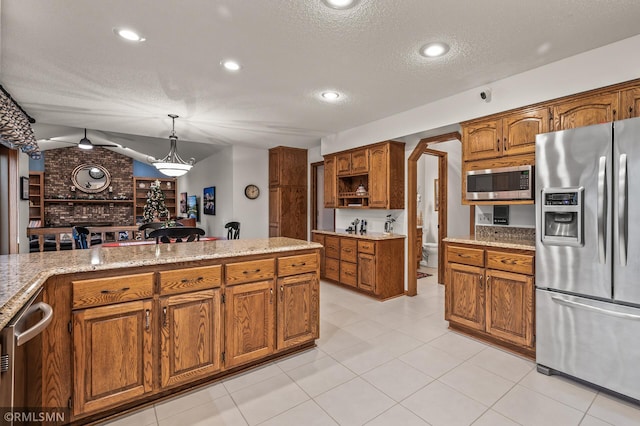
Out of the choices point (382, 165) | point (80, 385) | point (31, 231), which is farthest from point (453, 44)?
point (31, 231)

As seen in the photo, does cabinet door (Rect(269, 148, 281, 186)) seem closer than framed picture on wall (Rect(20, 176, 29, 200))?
No

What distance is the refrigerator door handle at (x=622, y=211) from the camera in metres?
2.00

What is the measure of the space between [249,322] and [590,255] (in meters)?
2.51

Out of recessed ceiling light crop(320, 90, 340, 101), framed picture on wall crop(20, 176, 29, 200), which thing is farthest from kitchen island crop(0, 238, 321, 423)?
framed picture on wall crop(20, 176, 29, 200)

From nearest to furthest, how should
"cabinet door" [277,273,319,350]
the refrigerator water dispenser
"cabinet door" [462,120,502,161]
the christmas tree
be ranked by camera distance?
the refrigerator water dispenser, "cabinet door" [277,273,319,350], "cabinet door" [462,120,502,161], the christmas tree

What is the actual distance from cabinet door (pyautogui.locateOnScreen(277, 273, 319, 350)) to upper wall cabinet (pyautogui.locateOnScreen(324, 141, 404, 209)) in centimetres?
210

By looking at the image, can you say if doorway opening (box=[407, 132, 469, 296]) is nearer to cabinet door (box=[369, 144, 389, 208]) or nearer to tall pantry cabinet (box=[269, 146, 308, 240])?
cabinet door (box=[369, 144, 389, 208])

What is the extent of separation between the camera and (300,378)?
7.60ft

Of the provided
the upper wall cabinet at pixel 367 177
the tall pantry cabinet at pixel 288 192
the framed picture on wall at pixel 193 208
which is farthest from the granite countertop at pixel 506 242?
the framed picture on wall at pixel 193 208

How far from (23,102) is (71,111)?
1.55ft

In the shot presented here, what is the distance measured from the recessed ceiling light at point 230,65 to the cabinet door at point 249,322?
6.33ft

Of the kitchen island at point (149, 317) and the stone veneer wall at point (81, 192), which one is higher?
the stone veneer wall at point (81, 192)

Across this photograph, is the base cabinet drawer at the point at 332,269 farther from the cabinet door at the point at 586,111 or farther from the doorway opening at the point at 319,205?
the cabinet door at the point at 586,111

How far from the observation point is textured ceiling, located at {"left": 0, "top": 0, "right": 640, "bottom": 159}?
1.99m
